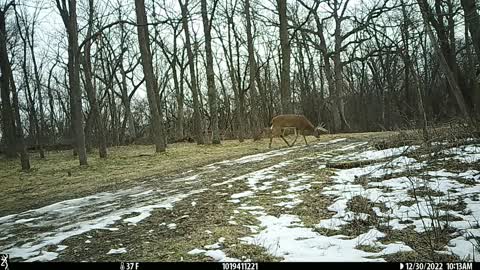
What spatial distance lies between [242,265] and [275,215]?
7.37 feet

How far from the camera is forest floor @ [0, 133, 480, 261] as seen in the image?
15.2ft

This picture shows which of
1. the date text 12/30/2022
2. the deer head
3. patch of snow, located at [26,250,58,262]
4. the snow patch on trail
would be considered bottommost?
the date text 12/30/2022

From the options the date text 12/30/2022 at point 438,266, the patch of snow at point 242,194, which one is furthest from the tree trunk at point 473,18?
the date text 12/30/2022 at point 438,266

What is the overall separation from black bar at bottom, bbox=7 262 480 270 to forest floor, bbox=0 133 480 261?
235mm

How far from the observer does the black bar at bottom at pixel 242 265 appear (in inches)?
142

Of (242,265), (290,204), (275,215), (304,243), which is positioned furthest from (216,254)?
(290,204)

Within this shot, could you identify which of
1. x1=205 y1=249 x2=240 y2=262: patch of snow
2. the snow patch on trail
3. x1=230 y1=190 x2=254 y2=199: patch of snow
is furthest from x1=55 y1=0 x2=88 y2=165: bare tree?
x1=205 y1=249 x2=240 y2=262: patch of snow

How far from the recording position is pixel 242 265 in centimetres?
394

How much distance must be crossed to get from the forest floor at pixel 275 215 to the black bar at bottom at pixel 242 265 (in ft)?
0.77

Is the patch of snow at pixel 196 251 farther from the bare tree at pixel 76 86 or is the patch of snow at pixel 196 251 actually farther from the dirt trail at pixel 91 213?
the bare tree at pixel 76 86

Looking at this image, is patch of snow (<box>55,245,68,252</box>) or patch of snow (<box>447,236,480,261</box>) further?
patch of snow (<box>55,245,68,252</box>)

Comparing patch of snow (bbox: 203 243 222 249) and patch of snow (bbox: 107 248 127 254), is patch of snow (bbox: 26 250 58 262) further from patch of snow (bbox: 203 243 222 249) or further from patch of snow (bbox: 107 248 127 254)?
patch of snow (bbox: 203 243 222 249)

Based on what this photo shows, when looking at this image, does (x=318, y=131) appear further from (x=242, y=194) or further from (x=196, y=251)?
(x=196, y=251)

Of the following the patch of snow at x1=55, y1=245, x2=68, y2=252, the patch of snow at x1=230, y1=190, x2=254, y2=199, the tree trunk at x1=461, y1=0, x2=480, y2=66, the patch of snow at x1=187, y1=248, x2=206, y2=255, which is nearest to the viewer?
the patch of snow at x1=187, y1=248, x2=206, y2=255
